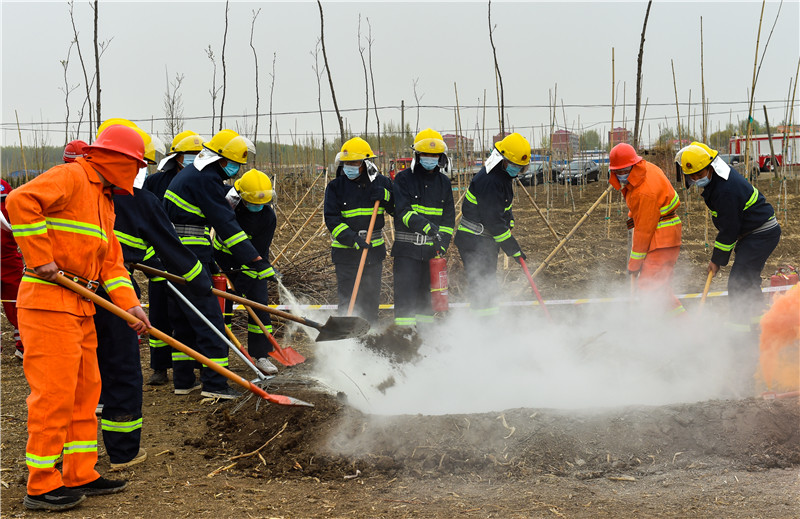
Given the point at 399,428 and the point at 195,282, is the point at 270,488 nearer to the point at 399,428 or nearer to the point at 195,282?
the point at 399,428

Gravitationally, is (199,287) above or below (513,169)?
below

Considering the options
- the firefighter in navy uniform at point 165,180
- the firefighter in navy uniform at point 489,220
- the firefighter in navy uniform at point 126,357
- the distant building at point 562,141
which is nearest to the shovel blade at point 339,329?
the firefighter in navy uniform at point 126,357

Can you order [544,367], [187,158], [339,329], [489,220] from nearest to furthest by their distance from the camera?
[339,329], [544,367], [187,158], [489,220]

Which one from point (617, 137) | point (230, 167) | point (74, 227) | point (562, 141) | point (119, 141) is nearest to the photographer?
point (74, 227)

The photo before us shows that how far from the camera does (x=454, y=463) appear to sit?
155 inches

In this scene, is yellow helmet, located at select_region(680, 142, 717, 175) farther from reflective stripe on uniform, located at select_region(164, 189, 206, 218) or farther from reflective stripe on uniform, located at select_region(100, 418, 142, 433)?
reflective stripe on uniform, located at select_region(100, 418, 142, 433)

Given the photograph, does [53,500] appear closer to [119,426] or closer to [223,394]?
[119,426]

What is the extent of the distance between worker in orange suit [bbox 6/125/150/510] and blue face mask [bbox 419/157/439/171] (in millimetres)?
3383

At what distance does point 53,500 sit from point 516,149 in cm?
483

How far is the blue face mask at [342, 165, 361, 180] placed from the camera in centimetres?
660

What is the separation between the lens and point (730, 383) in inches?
216

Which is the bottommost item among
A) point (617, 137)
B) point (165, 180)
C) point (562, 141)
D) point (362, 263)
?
point (362, 263)

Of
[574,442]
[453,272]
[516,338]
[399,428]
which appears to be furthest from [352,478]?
[453,272]

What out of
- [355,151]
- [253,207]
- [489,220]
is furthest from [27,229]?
[489,220]
